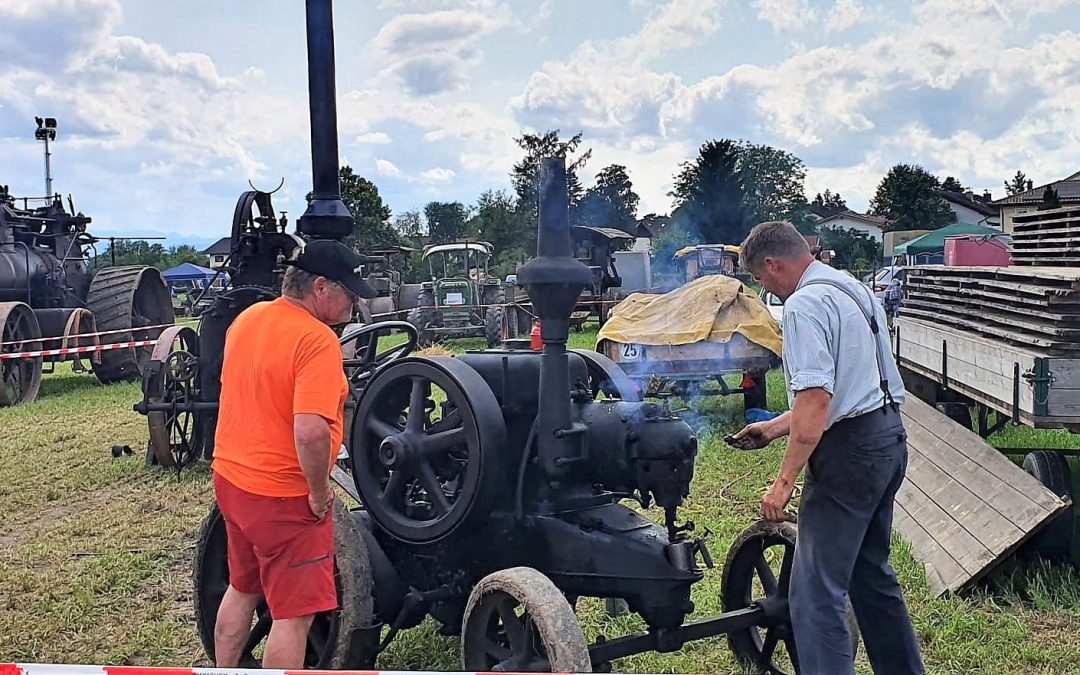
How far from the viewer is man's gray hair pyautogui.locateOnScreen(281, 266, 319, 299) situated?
3.17m

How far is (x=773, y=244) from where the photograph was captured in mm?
3361

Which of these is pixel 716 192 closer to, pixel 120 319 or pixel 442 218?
pixel 120 319

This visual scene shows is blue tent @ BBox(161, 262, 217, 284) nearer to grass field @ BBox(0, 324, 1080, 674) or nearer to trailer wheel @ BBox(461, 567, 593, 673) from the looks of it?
grass field @ BBox(0, 324, 1080, 674)

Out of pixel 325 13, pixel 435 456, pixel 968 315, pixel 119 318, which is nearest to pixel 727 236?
pixel 968 315

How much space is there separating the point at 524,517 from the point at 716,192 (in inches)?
207

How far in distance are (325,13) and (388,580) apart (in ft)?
12.2

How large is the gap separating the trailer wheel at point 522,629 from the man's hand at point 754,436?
34.8 inches

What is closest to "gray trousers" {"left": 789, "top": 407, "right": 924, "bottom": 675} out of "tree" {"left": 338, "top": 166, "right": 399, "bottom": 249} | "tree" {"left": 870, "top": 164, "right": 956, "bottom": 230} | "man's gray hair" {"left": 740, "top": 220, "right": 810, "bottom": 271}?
"man's gray hair" {"left": 740, "top": 220, "right": 810, "bottom": 271}

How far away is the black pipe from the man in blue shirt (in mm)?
3685

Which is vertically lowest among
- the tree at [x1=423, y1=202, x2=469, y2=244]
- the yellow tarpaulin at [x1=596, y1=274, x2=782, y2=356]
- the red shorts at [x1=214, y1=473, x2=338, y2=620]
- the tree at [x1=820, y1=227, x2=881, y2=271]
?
the red shorts at [x1=214, y1=473, x2=338, y2=620]

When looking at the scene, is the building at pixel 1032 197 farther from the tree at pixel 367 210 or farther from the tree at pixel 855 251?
the tree at pixel 367 210

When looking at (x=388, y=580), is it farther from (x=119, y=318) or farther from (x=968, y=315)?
(x=119, y=318)

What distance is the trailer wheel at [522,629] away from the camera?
282cm

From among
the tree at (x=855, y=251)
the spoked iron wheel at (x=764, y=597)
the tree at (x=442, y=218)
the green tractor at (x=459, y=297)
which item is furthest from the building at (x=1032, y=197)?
the spoked iron wheel at (x=764, y=597)
